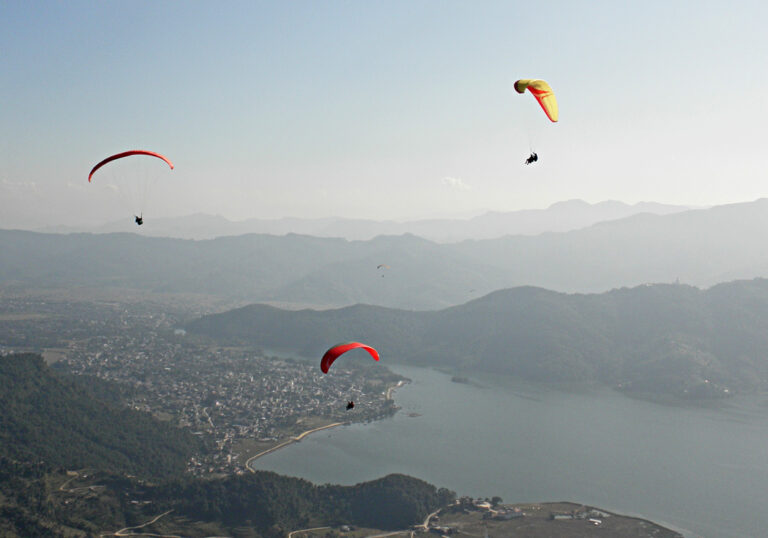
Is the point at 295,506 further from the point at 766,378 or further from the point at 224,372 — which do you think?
the point at 766,378

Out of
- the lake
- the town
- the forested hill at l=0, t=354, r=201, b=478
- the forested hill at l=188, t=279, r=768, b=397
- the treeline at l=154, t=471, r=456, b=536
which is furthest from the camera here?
the forested hill at l=188, t=279, r=768, b=397

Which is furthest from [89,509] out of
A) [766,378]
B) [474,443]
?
[766,378]

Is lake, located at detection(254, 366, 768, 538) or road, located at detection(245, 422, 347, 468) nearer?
lake, located at detection(254, 366, 768, 538)

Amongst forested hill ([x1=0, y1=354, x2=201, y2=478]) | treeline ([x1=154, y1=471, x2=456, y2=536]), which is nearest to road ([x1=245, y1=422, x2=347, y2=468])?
forested hill ([x1=0, y1=354, x2=201, y2=478])

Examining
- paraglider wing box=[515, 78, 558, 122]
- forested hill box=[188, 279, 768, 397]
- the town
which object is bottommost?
the town

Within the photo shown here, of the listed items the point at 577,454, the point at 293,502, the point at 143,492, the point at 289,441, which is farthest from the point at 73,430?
the point at 577,454

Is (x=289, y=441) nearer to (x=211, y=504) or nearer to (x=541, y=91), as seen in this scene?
(x=211, y=504)

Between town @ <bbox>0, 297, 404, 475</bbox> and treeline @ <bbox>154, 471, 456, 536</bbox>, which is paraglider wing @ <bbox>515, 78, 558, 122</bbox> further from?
town @ <bbox>0, 297, 404, 475</bbox>

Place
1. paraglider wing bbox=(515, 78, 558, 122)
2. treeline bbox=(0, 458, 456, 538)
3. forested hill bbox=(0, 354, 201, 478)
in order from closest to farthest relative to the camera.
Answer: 1. paraglider wing bbox=(515, 78, 558, 122)
2. treeline bbox=(0, 458, 456, 538)
3. forested hill bbox=(0, 354, 201, 478)
